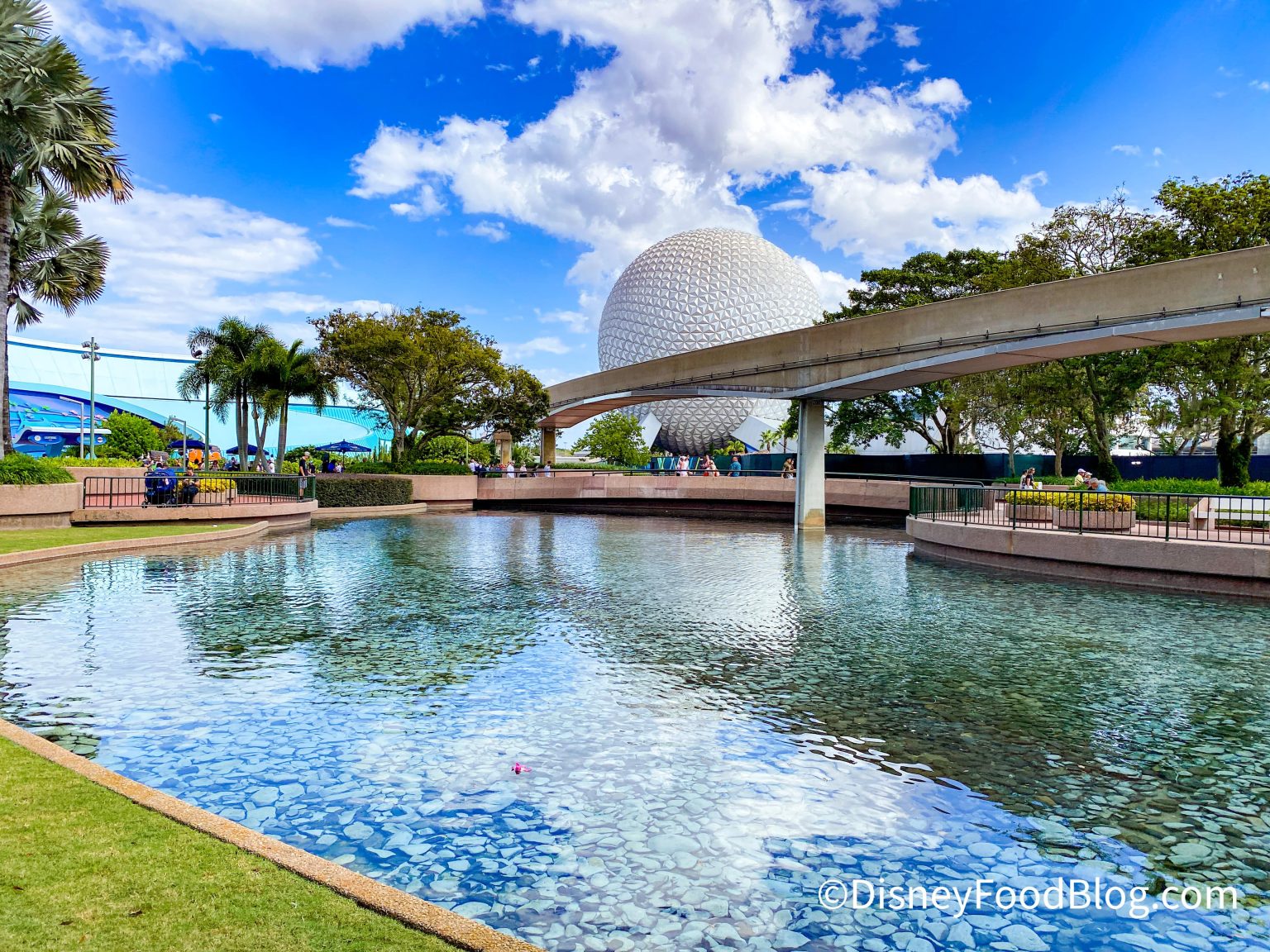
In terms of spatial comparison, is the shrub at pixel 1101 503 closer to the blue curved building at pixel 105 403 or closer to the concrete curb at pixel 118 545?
the concrete curb at pixel 118 545

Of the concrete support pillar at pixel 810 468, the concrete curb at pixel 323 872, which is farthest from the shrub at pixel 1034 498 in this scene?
the concrete curb at pixel 323 872

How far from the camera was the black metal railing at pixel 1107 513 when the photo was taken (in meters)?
16.3

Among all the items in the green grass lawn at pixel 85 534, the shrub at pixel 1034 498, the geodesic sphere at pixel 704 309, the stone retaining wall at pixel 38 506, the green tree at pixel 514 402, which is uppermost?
the geodesic sphere at pixel 704 309

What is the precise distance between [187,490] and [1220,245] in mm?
29575

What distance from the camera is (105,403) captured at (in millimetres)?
67438

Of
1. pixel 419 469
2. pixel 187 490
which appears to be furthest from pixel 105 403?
pixel 187 490

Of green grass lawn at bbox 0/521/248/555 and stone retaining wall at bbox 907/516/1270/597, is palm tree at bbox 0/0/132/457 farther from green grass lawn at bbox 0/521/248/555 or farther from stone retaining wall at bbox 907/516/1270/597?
stone retaining wall at bbox 907/516/1270/597

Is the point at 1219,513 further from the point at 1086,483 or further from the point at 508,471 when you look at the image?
the point at 508,471

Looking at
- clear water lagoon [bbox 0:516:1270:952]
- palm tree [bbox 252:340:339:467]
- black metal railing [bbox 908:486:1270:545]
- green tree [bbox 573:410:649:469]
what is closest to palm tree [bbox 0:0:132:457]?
clear water lagoon [bbox 0:516:1270:952]

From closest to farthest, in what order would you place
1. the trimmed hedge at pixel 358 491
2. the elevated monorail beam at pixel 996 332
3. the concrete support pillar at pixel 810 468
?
the elevated monorail beam at pixel 996 332 < the concrete support pillar at pixel 810 468 < the trimmed hedge at pixel 358 491

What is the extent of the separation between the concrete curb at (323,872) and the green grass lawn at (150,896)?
0.16 ft

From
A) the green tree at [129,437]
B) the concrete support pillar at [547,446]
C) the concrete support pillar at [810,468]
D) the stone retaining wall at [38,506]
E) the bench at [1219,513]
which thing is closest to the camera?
the bench at [1219,513]

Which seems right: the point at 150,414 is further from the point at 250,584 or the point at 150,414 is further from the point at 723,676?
the point at 723,676

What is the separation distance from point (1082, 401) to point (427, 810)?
32866 mm
